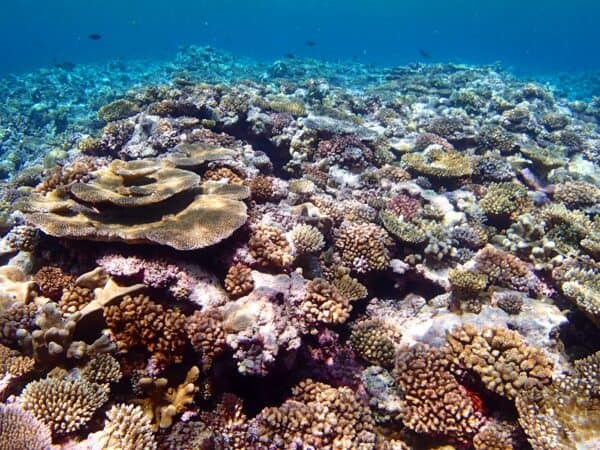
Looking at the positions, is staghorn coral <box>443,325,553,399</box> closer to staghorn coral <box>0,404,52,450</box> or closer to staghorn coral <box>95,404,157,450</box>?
staghorn coral <box>95,404,157,450</box>

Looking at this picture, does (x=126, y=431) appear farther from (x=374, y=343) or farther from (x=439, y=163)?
(x=439, y=163)

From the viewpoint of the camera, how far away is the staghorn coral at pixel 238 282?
5785 mm

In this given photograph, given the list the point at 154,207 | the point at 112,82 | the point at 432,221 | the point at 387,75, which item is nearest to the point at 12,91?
the point at 112,82

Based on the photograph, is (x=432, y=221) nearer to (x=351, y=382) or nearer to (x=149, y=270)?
(x=351, y=382)

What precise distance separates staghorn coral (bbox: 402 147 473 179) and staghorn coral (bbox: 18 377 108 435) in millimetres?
9319

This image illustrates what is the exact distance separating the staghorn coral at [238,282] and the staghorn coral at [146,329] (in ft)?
3.00

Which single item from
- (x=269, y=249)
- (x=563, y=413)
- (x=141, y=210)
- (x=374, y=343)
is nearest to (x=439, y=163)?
(x=374, y=343)

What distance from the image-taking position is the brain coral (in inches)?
216

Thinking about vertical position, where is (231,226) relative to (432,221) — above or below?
below

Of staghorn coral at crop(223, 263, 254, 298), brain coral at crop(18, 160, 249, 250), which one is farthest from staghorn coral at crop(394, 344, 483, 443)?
brain coral at crop(18, 160, 249, 250)

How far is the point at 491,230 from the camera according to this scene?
9227 mm

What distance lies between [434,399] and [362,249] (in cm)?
295

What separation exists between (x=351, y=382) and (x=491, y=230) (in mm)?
5428

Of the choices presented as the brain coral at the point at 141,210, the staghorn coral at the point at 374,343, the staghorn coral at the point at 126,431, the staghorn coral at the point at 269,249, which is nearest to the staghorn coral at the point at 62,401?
the staghorn coral at the point at 126,431
